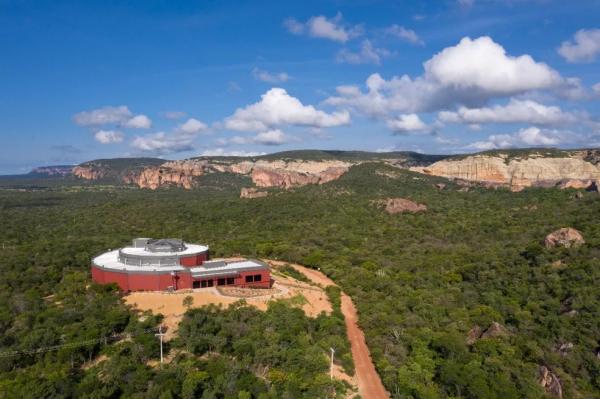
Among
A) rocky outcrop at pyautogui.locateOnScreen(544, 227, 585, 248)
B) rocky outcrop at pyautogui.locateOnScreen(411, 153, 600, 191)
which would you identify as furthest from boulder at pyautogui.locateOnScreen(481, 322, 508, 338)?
rocky outcrop at pyautogui.locateOnScreen(411, 153, 600, 191)

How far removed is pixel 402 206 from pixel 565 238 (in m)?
51.7

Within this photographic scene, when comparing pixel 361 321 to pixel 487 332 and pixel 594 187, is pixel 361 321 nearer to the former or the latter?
pixel 487 332

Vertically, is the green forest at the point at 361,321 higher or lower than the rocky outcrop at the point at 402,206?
lower

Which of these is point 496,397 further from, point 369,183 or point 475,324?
point 369,183

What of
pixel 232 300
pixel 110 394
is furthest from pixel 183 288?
pixel 110 394

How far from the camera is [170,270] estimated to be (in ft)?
184

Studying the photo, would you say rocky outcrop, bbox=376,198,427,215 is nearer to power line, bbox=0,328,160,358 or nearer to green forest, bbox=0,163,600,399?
green forest, bbox=0,163,600,399

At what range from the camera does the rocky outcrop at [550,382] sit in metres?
43.5

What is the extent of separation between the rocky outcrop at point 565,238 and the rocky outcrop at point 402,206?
1887 inches

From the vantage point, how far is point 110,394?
120 feet

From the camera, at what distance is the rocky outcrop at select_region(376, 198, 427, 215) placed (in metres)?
119

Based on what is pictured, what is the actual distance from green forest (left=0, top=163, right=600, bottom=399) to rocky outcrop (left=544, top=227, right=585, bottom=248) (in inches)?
81.6

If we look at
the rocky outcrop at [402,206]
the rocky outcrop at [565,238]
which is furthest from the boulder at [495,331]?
the rocky outcrop at [402,206]

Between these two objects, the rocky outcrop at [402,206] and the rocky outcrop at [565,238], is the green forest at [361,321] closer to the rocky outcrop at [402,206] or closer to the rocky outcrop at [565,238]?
the rocky outcrop at [565,238]
